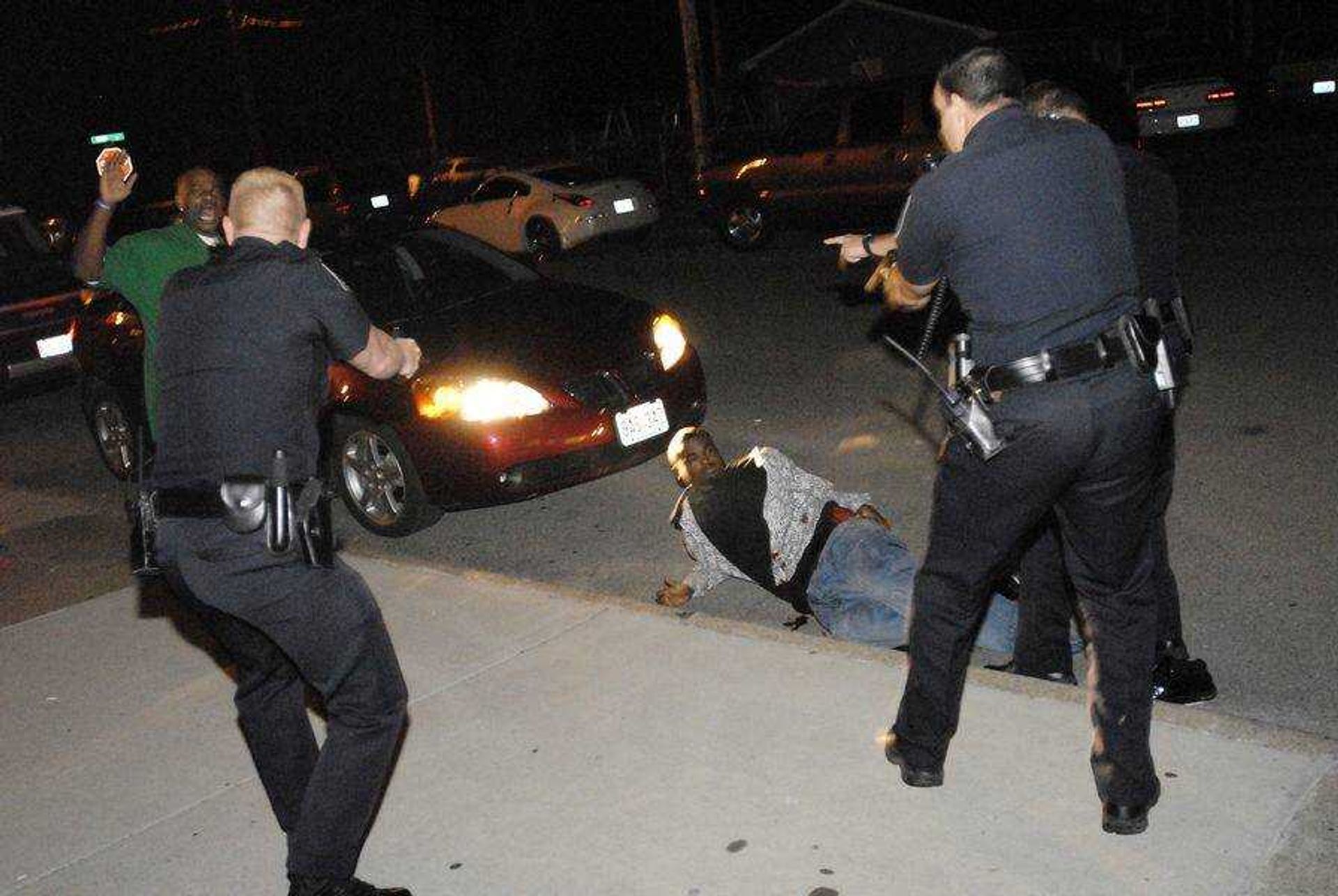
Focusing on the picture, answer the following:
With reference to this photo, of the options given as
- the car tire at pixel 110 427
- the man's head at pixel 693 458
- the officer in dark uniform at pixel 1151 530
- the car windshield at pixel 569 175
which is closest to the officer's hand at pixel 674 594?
the man's head at pixel 693 458

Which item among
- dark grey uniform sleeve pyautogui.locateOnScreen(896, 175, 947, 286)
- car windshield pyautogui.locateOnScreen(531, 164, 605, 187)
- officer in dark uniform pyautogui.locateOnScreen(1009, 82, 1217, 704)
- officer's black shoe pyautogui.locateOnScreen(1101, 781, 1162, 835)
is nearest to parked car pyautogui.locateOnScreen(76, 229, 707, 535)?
officer in dark uniform pyautogui.locateOnScreen(1009, 82, 1217, 704)

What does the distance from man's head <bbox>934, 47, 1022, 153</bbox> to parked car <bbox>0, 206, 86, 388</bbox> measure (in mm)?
9794

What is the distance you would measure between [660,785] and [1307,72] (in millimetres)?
25969

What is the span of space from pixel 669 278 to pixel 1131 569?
12831 millimetres

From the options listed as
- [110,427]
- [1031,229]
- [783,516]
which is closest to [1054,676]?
[783,516]

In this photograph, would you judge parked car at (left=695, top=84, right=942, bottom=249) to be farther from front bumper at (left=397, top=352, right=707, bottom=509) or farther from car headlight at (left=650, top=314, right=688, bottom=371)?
front bumper at (left=397, top=352, right=707, bottom=509)

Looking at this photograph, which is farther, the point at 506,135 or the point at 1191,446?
the point at 506,135

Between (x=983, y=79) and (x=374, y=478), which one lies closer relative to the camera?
(x=983, y=79)

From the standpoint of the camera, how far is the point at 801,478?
5.28 m

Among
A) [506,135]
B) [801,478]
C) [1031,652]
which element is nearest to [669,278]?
[801,478]

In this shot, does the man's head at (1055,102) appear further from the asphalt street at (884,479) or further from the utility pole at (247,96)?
the utility pole at (247,96)

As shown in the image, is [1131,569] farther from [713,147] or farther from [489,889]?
[713,147]

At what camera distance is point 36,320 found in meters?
11.9

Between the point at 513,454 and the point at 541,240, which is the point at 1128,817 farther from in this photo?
the point at 541,240
